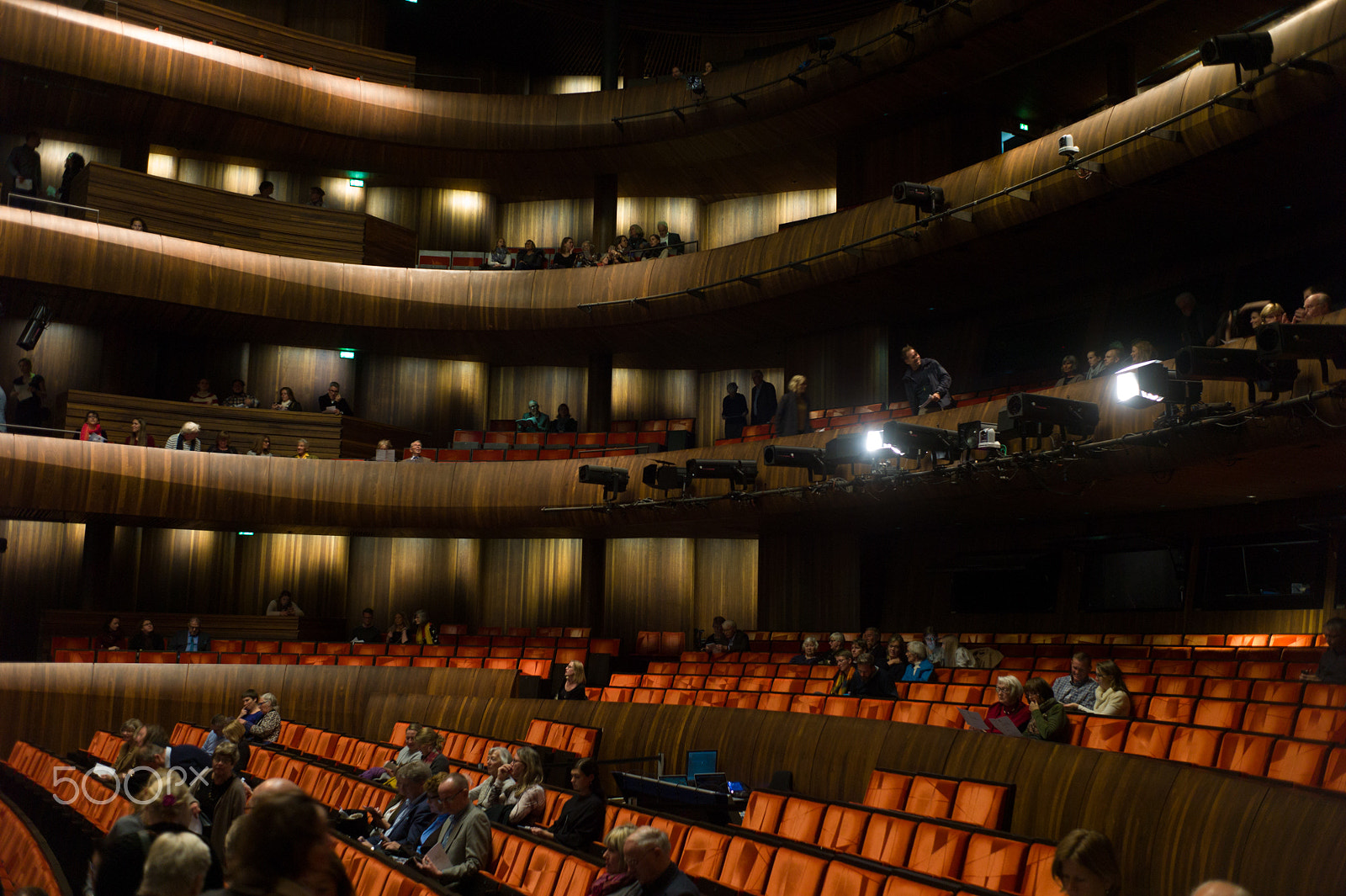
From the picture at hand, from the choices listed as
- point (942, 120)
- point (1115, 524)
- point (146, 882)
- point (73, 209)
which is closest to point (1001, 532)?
point (1115, 524)

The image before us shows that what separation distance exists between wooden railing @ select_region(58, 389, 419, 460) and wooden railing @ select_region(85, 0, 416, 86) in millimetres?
4160

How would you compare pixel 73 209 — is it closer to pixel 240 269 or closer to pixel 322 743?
pixel 240 269

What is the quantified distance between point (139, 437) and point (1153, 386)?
968 cm

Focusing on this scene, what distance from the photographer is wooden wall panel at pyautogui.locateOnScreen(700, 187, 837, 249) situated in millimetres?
14688

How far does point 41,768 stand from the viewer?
6594mm

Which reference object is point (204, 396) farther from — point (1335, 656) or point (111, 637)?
point (1335, 656)

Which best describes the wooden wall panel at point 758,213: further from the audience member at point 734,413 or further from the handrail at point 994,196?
the audience member at point 734,413

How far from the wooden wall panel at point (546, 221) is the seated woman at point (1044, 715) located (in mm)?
11727

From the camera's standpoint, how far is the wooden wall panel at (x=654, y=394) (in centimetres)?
1515

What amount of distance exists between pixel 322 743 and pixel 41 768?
5.43ft

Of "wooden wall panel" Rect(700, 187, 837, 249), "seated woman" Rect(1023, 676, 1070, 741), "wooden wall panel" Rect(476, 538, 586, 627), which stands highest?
"wooden wall panel" Rect(700, 187, 837, 249)

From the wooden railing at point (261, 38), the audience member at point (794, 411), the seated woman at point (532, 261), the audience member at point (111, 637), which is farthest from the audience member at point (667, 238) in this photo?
the audience member at point (111, 637)

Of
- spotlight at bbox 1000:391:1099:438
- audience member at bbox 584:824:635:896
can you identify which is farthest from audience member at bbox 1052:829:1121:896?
spotlight at bbox 1000:391:1099:438

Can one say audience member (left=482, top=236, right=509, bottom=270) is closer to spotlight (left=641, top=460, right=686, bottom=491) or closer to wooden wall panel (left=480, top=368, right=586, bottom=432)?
wooden wall panel (left=480, top=368, right=586, bottom=432)
